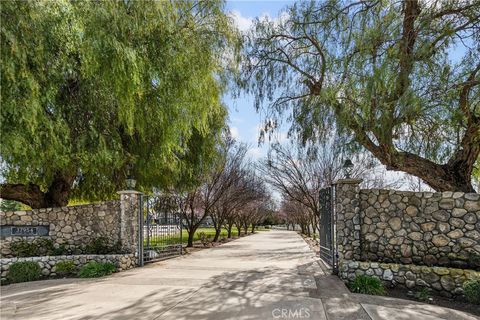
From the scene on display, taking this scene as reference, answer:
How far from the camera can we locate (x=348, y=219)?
786cm

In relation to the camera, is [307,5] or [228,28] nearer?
[307,5]

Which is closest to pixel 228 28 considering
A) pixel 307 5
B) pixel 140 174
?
pixel 307 5

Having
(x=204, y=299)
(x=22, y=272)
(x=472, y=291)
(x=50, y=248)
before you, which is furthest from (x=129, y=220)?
(x=472, y=291)

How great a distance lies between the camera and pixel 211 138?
12.4 meters

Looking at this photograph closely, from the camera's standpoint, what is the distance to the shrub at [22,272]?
822cm

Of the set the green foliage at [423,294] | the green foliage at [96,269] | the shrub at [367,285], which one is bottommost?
the green foliage at [423,294]

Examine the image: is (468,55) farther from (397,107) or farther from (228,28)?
(228,28)

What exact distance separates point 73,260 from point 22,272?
45.2 inches

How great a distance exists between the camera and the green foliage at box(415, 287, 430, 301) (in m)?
6.15

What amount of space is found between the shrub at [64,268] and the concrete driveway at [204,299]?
613 mm

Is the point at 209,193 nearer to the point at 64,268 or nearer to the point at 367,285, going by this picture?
the point at 64,268

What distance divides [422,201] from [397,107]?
6.96 ft

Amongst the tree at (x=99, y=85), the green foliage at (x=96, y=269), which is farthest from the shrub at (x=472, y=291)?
the green foliage at (x=96, y=269)

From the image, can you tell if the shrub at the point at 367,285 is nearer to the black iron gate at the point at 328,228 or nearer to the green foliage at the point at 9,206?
the black iron gate at the point at 328,228
